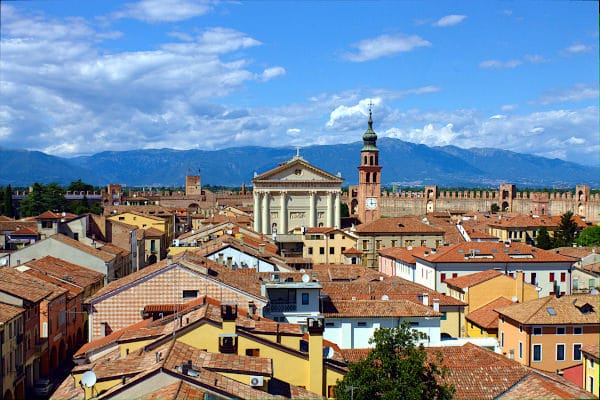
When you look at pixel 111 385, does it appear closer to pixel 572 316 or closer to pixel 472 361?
pixel 472 361

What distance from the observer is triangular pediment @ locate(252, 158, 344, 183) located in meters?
78.8

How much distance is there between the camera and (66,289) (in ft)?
112

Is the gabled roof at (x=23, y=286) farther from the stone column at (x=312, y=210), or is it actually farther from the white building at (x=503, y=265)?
the stone column at (x=312, y=210)

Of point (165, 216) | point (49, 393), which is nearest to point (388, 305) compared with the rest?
point (49, 393)

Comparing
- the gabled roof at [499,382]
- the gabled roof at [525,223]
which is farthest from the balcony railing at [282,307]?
the gabled roof at [525,223]

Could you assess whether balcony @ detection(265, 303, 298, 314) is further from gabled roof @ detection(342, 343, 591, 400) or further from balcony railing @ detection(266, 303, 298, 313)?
gabled roof @ detection(342, 343, 591, 400)

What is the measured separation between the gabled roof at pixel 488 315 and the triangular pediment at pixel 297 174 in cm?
4488

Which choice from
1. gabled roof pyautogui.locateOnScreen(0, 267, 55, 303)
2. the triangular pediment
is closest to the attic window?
gabled roof pyautogui.locateOnScreen(0, 267, 55, 303)

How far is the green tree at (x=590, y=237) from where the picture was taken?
7000cm

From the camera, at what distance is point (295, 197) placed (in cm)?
7962

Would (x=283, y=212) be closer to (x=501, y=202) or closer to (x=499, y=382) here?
(x=499, y=382)

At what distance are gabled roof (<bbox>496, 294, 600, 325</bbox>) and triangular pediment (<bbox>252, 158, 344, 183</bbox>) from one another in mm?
49642

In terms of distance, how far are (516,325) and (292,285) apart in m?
8.95

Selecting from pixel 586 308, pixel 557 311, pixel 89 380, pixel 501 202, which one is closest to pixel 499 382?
pixel 557 311
